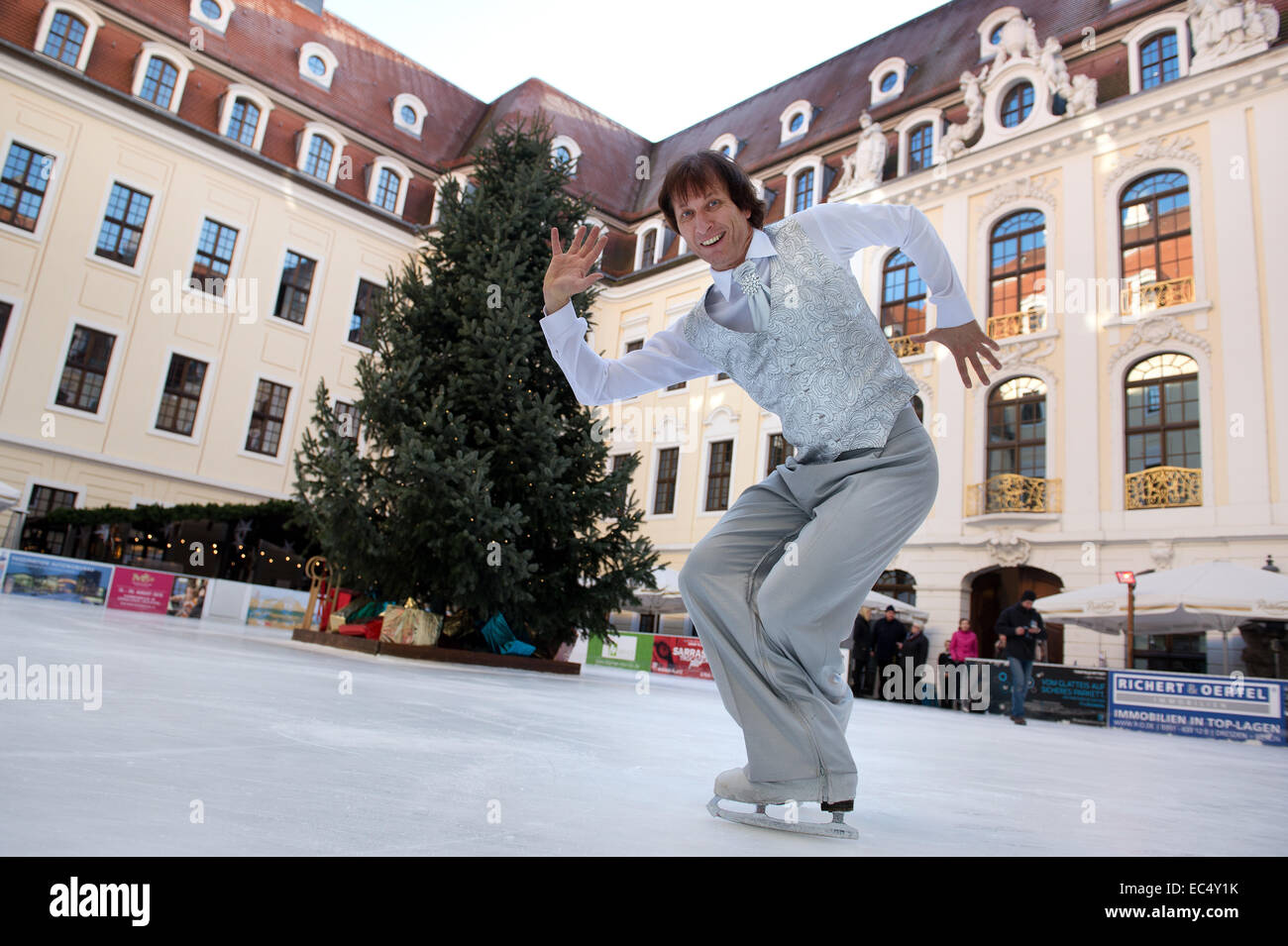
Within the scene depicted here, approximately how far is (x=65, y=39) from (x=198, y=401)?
10.8m

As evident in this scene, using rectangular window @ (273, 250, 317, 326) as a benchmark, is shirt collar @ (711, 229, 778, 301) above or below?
below

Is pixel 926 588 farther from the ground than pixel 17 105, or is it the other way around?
pixel 17 105

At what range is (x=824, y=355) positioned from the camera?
7.77ft

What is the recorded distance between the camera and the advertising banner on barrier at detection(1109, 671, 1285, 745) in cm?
1159

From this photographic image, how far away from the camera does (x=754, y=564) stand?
2443 mm

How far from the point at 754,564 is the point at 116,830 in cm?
165

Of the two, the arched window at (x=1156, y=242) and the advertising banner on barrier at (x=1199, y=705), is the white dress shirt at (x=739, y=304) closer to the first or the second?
the advertising banner on barrier at (x=1199, y=705)

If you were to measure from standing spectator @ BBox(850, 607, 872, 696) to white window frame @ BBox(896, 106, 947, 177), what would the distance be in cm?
1322

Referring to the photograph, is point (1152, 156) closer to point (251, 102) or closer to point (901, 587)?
point (901, 587)

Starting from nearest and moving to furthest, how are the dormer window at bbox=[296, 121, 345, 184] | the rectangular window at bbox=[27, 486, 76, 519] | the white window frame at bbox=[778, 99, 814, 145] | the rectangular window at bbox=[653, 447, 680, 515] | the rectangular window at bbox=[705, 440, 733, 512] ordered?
the rectangular window at bbox=[27, 486, 76, 519], the rectangular window at bbox=[705, 440, 733, 512], the dormer window at bbox=[296, 121, 345, 184], the rectangular window at bbox=[653, 447, 680, 515], the white window frame at bbox=[778, 99, 814, 145]

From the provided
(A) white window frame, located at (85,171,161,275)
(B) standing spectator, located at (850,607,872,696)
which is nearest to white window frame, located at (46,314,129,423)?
(A) white window frame, located at (85,171,161,275)

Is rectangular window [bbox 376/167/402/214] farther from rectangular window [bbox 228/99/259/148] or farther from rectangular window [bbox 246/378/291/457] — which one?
rectangular window [bbox 246/378/291/457]

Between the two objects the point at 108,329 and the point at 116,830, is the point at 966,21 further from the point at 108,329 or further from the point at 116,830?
the point at 116,830
